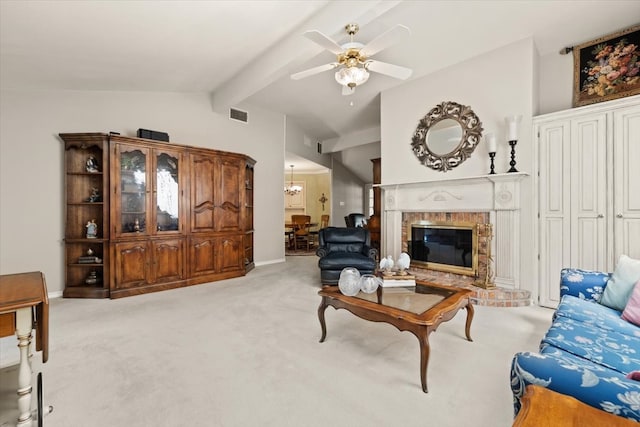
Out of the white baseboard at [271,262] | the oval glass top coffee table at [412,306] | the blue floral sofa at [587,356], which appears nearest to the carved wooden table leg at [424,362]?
the oval glass top coffee table at [412,306]

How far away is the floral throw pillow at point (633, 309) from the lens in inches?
69.9

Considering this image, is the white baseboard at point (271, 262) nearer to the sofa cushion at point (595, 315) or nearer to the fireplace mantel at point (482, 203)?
the fireplace mantel at point (482, 203)

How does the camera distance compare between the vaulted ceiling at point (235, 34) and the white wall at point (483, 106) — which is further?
the white wall at point (483, 106)

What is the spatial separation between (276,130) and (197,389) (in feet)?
17.9

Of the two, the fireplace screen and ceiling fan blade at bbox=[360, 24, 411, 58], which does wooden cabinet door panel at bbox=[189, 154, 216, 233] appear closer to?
ceiling fan blade at bbox=[360, 24, 411, 58]

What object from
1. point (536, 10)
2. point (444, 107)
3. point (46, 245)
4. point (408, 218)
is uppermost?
point (536, 10)

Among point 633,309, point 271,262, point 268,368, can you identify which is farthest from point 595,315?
point 271,262

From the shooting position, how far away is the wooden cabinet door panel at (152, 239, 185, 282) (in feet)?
13.5

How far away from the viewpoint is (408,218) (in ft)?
15.3

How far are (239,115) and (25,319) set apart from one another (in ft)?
16.4

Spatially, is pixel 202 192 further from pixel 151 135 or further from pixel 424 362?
pixel 424 362

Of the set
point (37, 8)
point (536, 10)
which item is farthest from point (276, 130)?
point (536, 10)

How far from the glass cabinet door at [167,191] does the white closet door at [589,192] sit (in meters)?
5.19

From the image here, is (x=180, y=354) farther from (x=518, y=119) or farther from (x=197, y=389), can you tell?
(x=518, y=119)
